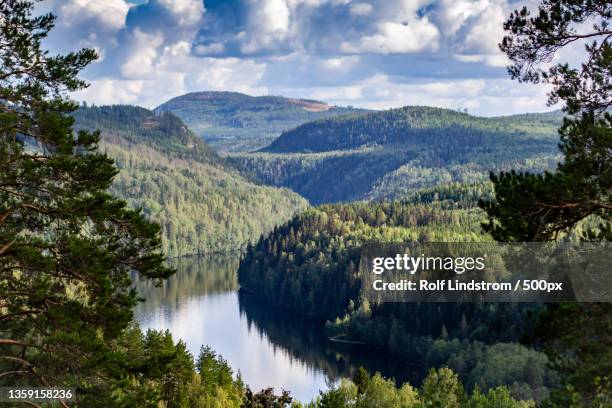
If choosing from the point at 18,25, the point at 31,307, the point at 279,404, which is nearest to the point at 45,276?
the point at 31,307

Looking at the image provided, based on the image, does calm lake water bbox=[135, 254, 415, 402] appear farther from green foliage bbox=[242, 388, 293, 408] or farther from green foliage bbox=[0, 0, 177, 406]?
green foliage bbox=[0, 0, 177, 406]

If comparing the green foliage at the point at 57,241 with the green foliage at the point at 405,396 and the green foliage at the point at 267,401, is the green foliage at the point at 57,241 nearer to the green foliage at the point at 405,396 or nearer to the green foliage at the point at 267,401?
the green foliage at the point at 405,396

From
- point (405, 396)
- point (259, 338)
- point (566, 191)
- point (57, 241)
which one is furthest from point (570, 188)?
point (259, 338)

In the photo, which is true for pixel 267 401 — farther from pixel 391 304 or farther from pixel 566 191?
pixel 391 304

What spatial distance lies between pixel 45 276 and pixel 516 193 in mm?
11447

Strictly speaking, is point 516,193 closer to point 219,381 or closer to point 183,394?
point 183,394

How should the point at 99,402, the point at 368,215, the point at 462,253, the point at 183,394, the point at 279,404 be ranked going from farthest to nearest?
the point at 368,215 < the point at 462,253 < the point at 279,404 < the point at 183,394 < the point at 99,402

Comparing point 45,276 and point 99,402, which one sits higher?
point 45,276

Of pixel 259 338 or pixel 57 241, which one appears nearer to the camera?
pixel 57 241

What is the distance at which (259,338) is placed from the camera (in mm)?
117500

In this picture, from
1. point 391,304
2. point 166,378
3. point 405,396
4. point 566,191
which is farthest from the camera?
point 391,304

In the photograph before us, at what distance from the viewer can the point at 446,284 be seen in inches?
4407

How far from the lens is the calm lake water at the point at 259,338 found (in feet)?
314

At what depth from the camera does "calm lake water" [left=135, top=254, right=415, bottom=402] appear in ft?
314
